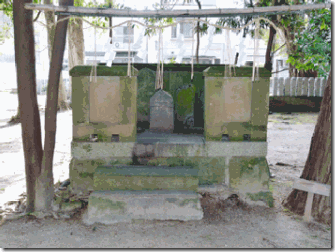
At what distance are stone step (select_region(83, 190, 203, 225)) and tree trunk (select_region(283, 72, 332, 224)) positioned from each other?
1.51m

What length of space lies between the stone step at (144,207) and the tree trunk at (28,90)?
91 centimetres

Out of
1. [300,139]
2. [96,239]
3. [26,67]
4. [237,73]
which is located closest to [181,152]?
[237,73]

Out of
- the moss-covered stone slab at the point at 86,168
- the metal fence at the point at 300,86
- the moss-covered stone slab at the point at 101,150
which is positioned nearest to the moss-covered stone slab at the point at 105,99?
Answer: the moss-covered stone slab at the point at 101,150

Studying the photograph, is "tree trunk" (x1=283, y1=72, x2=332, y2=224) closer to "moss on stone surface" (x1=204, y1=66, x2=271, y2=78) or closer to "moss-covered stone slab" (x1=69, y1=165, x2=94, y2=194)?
"moss on stone surface" (x1=204, y1=66, x2=271, y2=78)

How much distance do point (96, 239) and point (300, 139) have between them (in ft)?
26.6

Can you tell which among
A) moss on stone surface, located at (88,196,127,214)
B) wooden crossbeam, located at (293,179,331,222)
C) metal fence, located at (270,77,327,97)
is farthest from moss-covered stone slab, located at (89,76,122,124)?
metal fence, located at (270,77,327,97)

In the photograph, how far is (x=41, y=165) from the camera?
4688 millimetres

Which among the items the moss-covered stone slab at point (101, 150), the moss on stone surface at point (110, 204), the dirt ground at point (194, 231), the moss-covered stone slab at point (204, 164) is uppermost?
the moss-covered stone slab at point (101, 150)

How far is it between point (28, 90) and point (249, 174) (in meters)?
3.19

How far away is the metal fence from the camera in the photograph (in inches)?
688

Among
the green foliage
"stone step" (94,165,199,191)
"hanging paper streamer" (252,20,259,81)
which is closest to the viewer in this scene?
"hanging paper streamer" (252,20,259,81)

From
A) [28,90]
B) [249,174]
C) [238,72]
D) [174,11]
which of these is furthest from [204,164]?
[28,90]

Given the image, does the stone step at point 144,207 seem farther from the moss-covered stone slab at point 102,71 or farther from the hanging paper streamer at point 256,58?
the hanging paper streamer at point 256,58

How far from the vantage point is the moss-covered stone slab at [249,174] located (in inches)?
198
